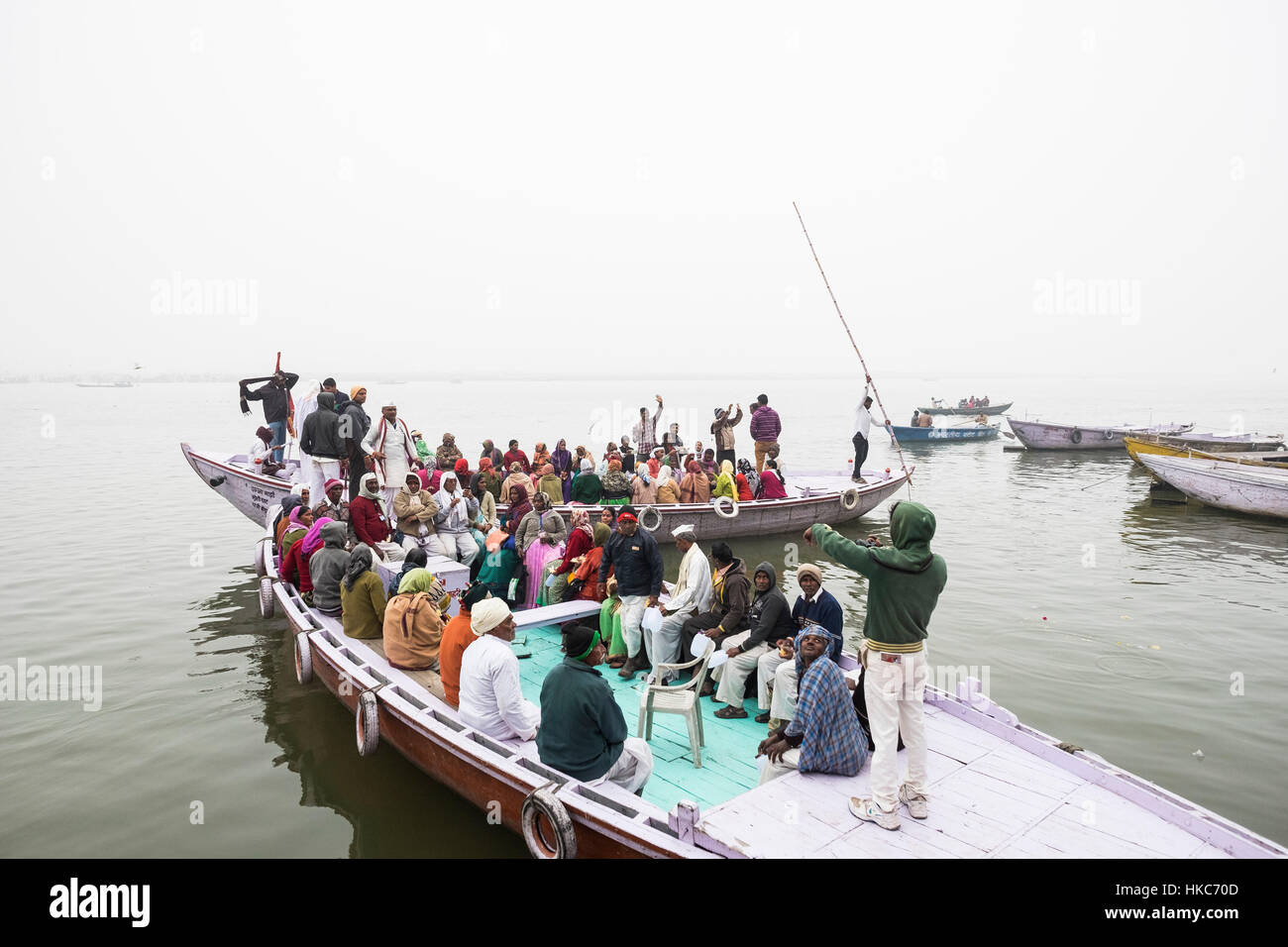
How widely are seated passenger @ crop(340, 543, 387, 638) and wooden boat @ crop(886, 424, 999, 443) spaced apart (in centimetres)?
3729

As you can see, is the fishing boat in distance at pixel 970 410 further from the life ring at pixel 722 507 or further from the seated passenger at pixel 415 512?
the seated passenger at pixel 415 512

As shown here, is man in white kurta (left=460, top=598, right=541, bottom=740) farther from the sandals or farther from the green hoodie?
the green hoodie

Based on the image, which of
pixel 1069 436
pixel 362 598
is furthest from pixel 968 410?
pixel 362 598

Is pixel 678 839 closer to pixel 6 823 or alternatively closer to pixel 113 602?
pixel 6 823

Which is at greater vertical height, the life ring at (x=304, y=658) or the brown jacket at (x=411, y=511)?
the brown jacket at (x=411, y=511)

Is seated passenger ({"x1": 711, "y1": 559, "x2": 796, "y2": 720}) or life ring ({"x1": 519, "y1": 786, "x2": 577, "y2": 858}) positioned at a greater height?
seated passenger ({"x1": 711, "y1": 559, "x2": 796, "y2": 720})

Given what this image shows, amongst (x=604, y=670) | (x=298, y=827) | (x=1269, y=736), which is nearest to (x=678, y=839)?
(x=604, y=670)

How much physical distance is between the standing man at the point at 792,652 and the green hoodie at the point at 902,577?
1.38 meters

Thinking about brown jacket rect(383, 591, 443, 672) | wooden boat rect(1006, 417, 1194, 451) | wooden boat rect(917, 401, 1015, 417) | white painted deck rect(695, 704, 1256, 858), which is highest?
wooden boat rect(917, 401, 1015, 417)

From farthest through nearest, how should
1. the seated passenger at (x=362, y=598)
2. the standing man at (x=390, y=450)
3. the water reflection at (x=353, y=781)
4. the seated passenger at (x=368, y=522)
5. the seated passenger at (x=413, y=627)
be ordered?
the standing man at (x=390, y=450) < the seated passenger at (x=368, y=522) < the seated passenger at (x=362, y=598) < the seated passenger at (x=413, y=627) < the water reflection at (x=353, y=781)

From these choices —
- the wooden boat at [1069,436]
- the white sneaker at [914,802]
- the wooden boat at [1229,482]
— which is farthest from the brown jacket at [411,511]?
the wooden boat at [1069,436]

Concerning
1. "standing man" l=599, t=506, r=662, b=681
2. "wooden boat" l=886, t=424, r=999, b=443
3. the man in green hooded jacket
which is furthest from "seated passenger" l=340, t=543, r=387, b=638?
"wooden boat" l=886, t=424, r=999, b=443

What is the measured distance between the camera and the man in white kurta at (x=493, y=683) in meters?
4.89

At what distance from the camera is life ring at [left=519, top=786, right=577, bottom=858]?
4.17 metres
